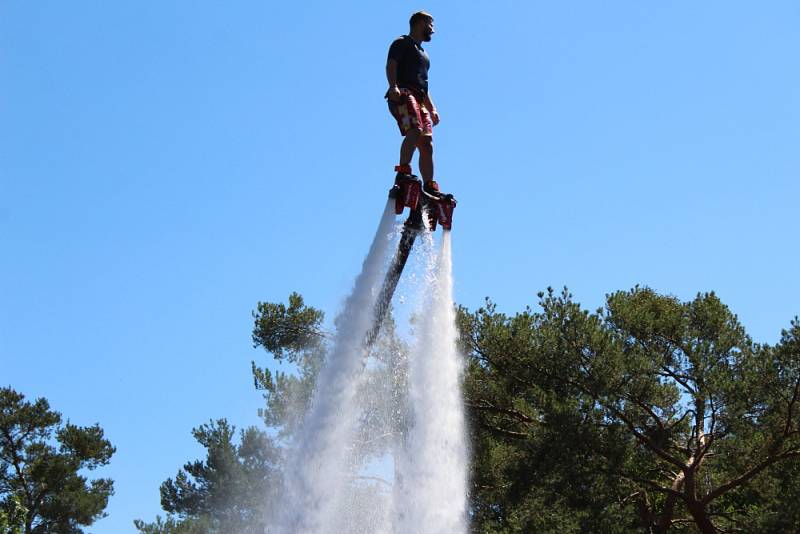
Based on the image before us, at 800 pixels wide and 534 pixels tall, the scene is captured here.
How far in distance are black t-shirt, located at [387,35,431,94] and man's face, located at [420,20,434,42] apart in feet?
0.47

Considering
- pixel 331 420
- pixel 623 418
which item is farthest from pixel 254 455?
pixel 331 420

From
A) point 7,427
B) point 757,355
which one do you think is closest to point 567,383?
point 757,355

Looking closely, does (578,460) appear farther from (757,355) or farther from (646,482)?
(757,355)

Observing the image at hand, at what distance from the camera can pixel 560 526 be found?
20.3 m

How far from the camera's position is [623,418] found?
74.6ft

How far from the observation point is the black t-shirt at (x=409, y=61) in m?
12.0

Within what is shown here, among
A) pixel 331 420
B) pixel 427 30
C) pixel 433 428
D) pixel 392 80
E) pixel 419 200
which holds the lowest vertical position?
pixel 331 420

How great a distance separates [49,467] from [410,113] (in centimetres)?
2889

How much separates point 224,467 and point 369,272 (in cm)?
2009

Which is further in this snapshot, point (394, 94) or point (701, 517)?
point (701, 517)

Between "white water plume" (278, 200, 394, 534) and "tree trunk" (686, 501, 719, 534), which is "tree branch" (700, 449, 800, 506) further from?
"white water plume" (278, 200, 394, 534)

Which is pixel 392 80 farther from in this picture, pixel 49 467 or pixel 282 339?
pixel 49 467

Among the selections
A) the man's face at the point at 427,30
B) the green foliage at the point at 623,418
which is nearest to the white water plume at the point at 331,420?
the man's face at the point at 427,30

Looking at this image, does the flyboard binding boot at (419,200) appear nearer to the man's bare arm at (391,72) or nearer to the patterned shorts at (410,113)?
the patterned shorts at (410,113)
